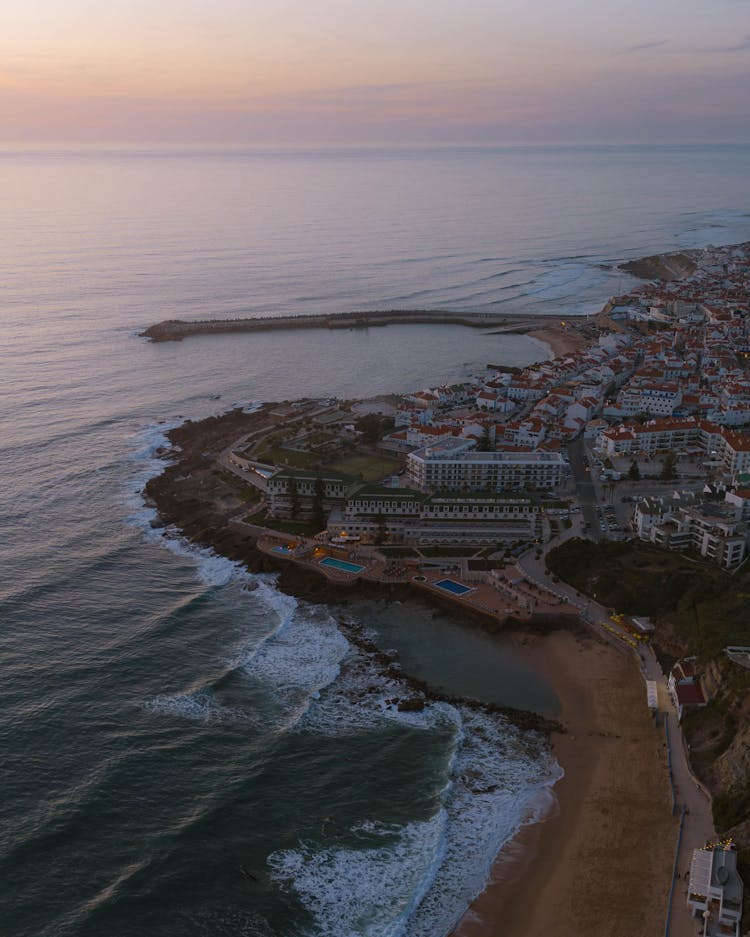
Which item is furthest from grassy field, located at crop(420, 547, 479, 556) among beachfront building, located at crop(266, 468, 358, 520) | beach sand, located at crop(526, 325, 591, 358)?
beach sand, located at crop(526, 325, 591, 358)

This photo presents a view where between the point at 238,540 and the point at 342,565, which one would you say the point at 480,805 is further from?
the point at 238,540

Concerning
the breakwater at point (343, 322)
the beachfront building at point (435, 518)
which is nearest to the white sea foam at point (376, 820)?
the beachfront building at point (435, 518)

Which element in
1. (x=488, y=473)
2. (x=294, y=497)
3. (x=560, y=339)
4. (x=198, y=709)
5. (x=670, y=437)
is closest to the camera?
(x=198, y=709)

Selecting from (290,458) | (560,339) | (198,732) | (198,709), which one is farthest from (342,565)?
(560,339)

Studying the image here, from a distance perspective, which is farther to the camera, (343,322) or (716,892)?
(343,322)

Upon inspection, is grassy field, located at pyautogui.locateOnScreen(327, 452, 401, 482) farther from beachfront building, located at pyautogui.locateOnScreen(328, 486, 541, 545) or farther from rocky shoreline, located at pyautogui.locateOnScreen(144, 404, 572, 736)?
rocky shoreline, located at pyautogui.locateOnScreen(144, 404, 572, 736)

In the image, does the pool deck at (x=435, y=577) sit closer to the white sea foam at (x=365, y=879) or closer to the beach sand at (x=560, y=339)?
the white sea foam at (x=365, y=879)
